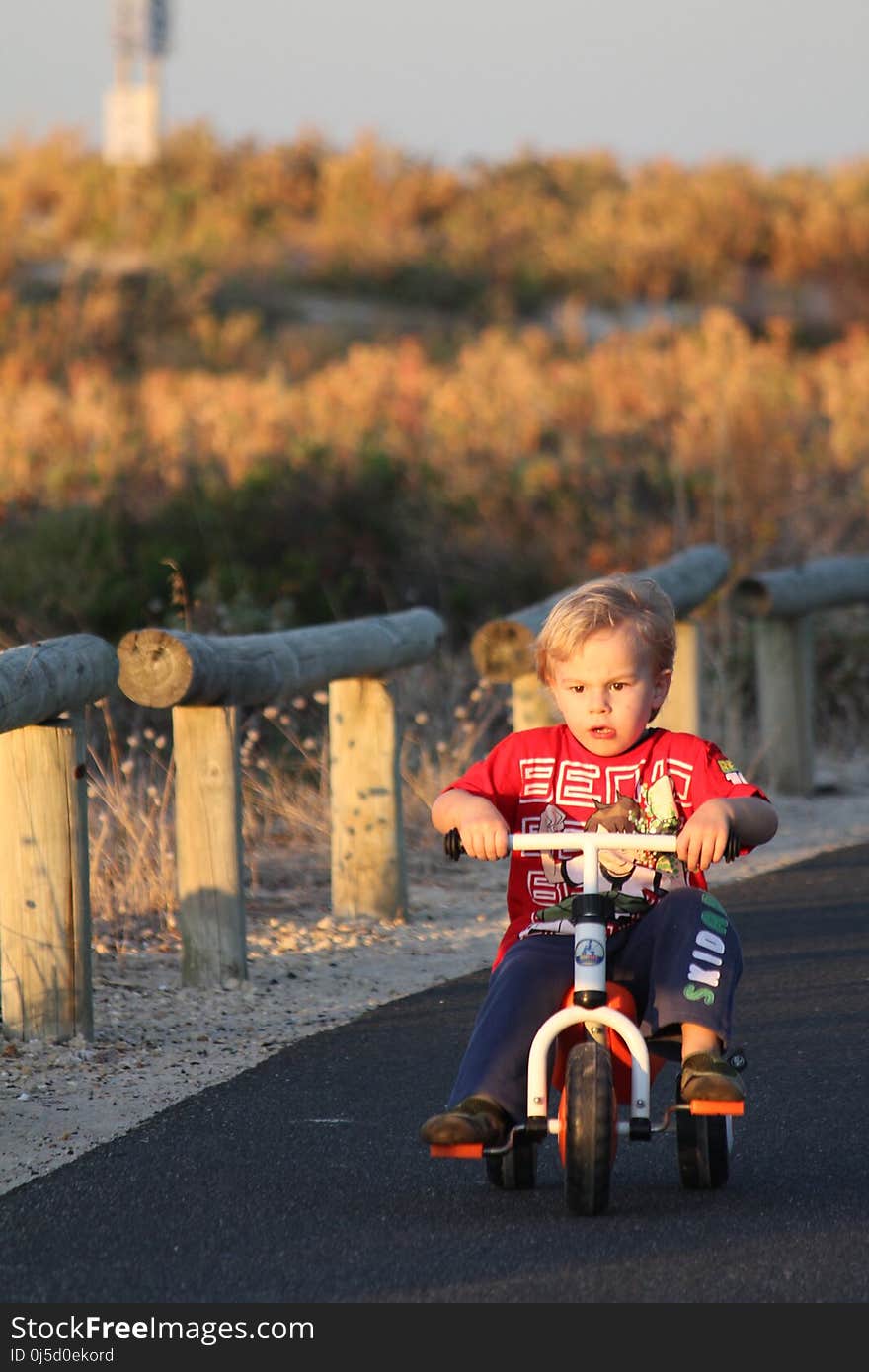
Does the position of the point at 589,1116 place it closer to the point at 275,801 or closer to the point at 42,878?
the point at 42,878

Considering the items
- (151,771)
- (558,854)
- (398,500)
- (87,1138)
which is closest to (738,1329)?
(558,854)

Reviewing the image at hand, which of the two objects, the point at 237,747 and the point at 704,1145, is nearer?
the point at 704,1145

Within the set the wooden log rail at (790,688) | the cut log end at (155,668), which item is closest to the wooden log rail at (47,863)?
the cut log end at (155,668)

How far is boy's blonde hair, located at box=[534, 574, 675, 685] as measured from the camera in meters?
4.23

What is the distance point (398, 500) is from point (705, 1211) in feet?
34.7

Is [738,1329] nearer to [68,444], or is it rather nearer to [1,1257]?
[1,1257]

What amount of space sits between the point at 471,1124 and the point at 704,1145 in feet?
1.68

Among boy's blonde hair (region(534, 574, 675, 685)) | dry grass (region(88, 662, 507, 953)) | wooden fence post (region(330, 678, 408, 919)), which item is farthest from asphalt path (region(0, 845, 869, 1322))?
dry grass (region(88, 662, 507, 953))

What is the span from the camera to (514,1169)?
4.38 metres

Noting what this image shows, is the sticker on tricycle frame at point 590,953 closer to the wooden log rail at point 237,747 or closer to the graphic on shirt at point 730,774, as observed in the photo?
the graphic on shirt at point 730,774

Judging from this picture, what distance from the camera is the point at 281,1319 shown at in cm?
352

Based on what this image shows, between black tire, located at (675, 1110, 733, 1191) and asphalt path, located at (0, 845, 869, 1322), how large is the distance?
51mm

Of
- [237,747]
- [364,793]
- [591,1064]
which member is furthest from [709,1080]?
[364,793]

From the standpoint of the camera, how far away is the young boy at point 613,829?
4094 mm
